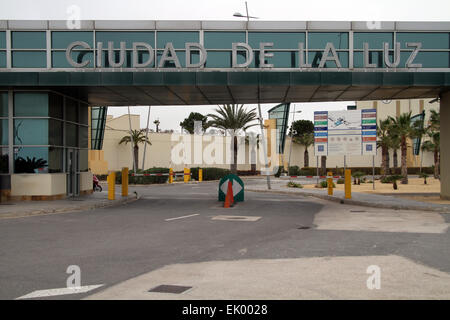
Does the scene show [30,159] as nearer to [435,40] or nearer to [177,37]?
[177,37]

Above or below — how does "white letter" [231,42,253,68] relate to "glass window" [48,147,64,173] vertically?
above

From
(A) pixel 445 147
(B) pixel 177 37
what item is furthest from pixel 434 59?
(B) pixel 177 37

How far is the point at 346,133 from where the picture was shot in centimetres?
2756

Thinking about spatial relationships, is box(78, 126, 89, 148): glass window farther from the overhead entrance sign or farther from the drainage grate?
the drainage grate

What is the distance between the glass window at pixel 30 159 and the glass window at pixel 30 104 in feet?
4.87

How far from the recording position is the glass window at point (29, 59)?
899 inches

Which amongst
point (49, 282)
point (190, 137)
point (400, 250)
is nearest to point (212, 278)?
point (49, 282)

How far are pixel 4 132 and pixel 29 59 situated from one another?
14.2ft

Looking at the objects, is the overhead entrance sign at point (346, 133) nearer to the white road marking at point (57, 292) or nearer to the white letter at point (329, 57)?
the white letter at point (329, 57)

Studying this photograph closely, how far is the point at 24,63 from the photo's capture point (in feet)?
75.4

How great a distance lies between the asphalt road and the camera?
298 inches

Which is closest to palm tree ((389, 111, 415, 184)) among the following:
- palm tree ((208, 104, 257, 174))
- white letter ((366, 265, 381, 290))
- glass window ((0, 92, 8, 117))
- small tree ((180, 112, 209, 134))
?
palm tree ((208, 104, 257, 174))

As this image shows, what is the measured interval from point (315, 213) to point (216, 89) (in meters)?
7.56

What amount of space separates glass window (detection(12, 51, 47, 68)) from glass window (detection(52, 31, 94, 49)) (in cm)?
77
